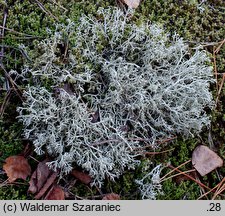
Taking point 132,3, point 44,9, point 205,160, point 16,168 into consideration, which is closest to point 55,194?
point 16,168

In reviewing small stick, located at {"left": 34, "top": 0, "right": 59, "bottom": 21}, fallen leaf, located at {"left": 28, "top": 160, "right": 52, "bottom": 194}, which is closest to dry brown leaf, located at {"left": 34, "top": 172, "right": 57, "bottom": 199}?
fallen leaf, located at {"left": 28, "top": 160, "right": 52, "bottom": 194}

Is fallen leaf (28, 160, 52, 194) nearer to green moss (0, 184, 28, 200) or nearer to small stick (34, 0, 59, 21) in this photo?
green moss (0, 184, 28, 200)

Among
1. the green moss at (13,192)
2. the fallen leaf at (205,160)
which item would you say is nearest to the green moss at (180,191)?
the fallen leaf at (205,160)

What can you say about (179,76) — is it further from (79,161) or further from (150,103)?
(79,161)

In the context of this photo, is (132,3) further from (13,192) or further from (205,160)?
(13,192)

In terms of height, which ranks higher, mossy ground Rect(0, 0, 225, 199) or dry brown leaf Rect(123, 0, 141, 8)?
dry brown leaf Rect(123, 0, 141, 8)

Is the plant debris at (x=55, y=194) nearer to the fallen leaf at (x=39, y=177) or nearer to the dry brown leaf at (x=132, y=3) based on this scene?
the fallen leaf at (x=39, y=177)
